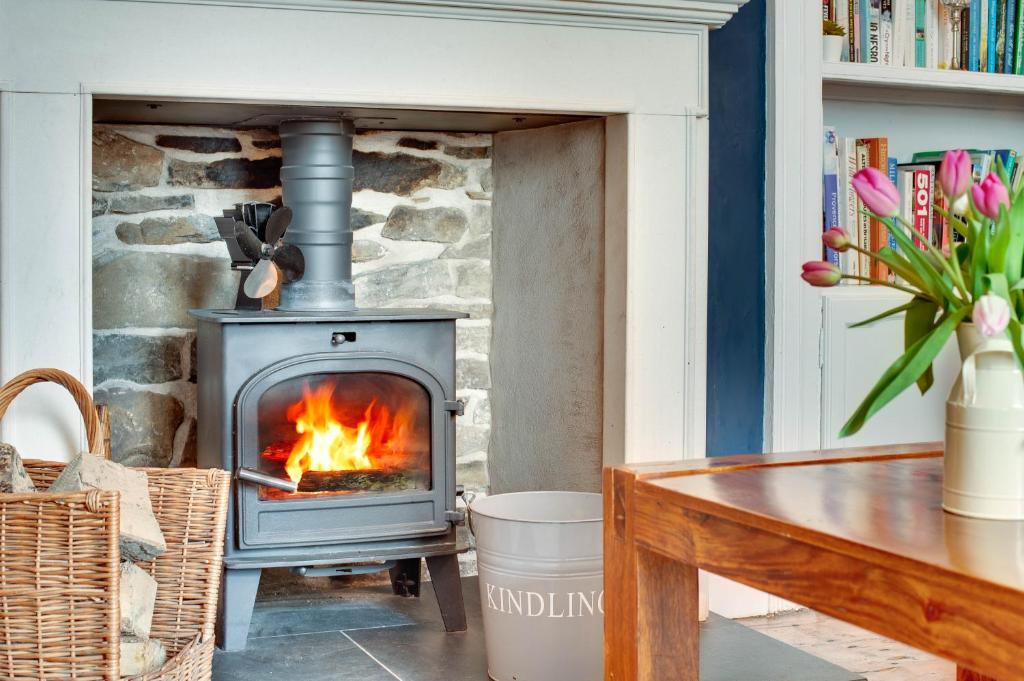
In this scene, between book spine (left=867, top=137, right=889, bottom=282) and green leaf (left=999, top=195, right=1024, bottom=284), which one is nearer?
green leaf (left=999, top=195, right=1024, bottom=284)

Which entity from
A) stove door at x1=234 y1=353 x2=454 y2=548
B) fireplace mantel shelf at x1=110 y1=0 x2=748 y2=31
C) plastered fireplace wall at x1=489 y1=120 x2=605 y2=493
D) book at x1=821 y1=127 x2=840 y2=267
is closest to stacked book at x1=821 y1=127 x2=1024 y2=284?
book at x1=821 y1=127 x2=840 y2=267

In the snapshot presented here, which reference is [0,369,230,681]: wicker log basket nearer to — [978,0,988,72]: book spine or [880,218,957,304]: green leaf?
[880,218,957,304]: green leaf

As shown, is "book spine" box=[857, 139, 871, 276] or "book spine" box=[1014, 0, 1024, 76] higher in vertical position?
"book spine" box=[1014, 0, 1024, 76]

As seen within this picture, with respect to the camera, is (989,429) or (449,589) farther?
(449,589)

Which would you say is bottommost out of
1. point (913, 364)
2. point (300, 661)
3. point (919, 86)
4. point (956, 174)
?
point (300, 661)

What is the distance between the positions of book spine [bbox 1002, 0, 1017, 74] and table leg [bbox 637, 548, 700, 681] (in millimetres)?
2656

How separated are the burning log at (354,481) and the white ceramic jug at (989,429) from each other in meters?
A: 1.92

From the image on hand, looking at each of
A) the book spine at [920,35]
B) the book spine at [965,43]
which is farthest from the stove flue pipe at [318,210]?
the book spine at [965,43]

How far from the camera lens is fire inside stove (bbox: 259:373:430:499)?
9.66 ft

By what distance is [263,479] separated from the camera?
9.20ft

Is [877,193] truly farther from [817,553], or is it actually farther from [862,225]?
[862,225]

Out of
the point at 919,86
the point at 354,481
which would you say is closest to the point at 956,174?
the point at 354,481

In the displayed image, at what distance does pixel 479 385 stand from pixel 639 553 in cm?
221

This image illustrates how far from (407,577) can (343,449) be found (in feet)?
1.79
